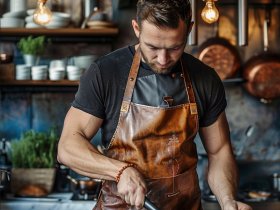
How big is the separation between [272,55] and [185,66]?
8.61ft

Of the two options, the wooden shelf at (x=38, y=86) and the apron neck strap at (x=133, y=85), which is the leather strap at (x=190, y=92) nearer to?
the apron neck strap at (x=133, y=85)

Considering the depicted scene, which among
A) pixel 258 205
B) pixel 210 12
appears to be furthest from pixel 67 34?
pixel 258 205

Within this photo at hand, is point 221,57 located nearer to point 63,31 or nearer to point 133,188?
point 63,31

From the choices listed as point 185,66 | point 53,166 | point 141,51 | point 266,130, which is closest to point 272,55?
point 266,130

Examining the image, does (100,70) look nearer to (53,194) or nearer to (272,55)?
(53,194)

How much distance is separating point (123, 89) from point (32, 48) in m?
2.41

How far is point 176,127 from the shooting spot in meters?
2.75

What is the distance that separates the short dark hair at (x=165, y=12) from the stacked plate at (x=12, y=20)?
2.71 m

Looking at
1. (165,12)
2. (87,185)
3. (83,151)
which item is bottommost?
(87,185)

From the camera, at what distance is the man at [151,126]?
2.61 metres

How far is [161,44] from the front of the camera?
245 cm

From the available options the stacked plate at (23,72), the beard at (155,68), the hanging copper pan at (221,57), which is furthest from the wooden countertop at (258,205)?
the beard at (155,68)

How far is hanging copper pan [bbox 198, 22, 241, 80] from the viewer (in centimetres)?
520

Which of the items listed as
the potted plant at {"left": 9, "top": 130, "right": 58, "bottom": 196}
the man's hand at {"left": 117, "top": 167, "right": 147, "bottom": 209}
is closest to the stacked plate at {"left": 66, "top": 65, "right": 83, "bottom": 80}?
the potted plant at {"left": 9, "top": 130, "right": 58, "bottom": 196}
